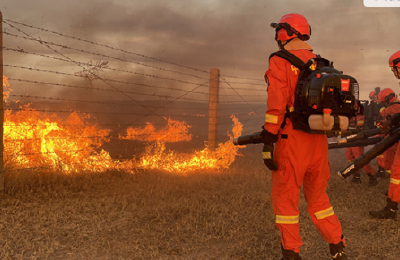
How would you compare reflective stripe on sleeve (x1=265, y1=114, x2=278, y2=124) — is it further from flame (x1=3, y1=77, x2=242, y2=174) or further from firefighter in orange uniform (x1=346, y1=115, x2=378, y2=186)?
firefighter in orange uniform (x1=346, y1=115, x2=378, y2=186)

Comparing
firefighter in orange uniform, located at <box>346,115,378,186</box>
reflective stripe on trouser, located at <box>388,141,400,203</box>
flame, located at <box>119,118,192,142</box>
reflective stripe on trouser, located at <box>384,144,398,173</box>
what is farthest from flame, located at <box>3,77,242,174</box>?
reflective stripe on trouser, located at <box>388,141,400,203</box>

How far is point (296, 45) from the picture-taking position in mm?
2705

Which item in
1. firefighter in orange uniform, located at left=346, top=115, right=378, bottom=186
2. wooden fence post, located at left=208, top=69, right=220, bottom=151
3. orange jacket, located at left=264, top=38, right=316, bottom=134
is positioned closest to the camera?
orange jacket, located at left=264, top=38, right=316, bottom=134

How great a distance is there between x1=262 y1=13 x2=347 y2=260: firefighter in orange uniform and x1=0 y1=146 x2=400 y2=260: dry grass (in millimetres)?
603

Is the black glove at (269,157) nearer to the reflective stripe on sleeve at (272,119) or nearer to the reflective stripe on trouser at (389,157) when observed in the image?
the reflective stripe on sleeve at (272,119)

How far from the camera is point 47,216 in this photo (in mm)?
3875

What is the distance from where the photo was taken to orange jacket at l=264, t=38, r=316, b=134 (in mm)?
2523

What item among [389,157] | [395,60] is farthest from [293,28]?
[389,157]

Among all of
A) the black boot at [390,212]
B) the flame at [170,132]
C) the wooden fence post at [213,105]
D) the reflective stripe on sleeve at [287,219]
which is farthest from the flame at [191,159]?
the reflective stripe on sleeve at [287,219]

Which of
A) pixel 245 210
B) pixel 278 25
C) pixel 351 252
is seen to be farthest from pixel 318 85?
pixel 245 210

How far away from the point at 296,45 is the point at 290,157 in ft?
3.37

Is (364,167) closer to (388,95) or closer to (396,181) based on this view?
(388,95)

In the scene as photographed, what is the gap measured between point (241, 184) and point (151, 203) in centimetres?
209

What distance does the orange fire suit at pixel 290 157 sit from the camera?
8.38ft
